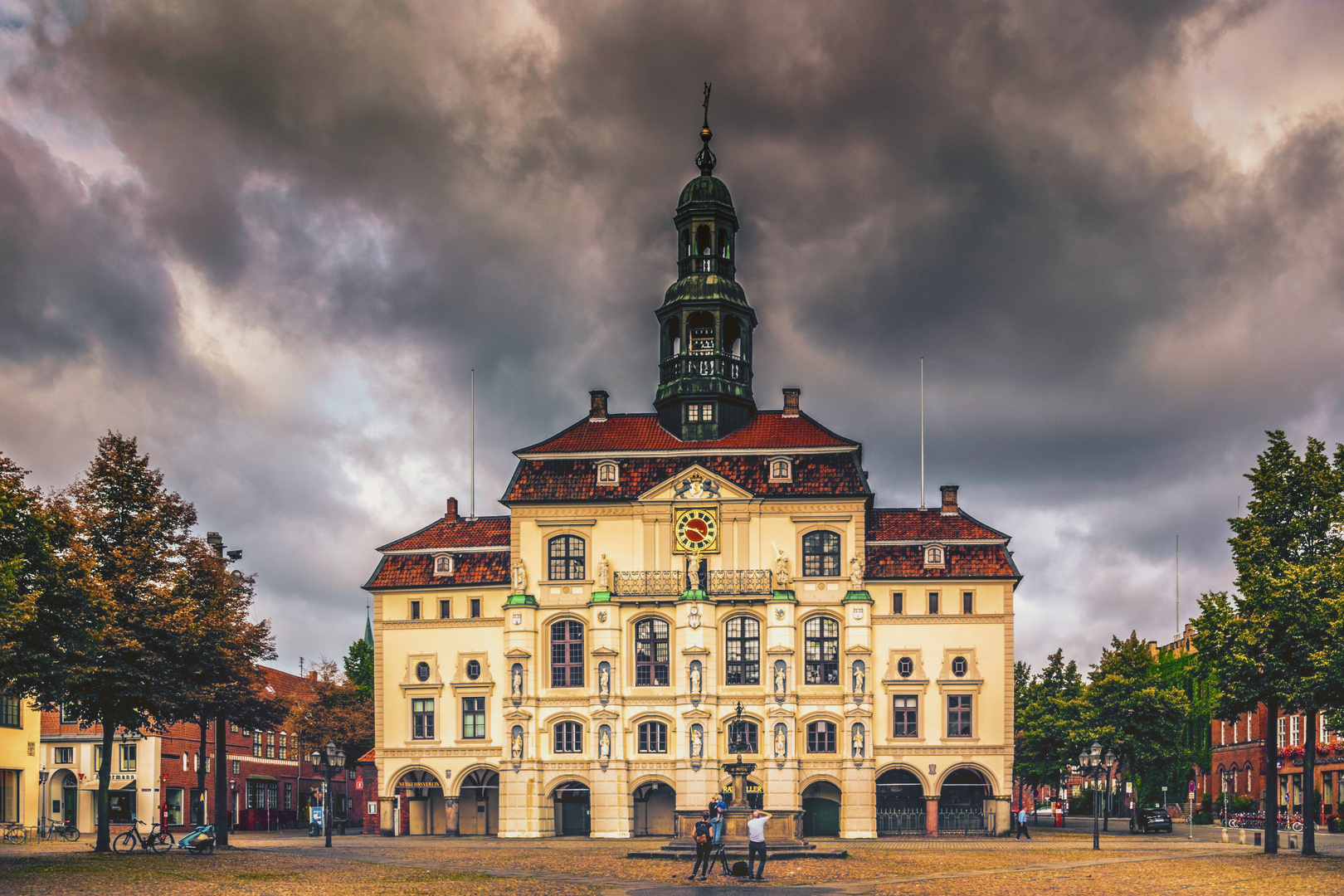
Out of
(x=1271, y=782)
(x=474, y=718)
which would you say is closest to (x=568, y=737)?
(x=474, y=718)

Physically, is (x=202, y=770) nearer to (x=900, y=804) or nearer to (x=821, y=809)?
(x=821, y=809)

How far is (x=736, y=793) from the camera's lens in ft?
194

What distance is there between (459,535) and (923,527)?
2385 cm

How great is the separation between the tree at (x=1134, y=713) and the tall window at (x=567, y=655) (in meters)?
27.4

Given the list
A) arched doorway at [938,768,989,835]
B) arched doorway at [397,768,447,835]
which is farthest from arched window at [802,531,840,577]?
arched doorway at [397,768,447,835]

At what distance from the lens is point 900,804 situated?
66938 mm

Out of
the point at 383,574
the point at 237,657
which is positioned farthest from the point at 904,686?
the point at 237,657

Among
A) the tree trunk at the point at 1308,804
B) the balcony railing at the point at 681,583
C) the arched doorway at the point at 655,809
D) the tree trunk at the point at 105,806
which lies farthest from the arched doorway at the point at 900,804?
the tree trunk at the point at 105,806

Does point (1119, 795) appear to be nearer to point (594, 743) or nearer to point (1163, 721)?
point (1163, 721)

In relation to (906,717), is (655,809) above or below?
below

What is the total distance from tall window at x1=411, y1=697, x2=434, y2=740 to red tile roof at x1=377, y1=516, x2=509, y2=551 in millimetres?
7762

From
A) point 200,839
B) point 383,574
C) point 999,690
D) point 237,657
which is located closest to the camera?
point 200,839

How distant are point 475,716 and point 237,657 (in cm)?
2023

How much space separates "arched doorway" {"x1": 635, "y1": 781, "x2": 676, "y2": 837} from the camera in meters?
67.3
